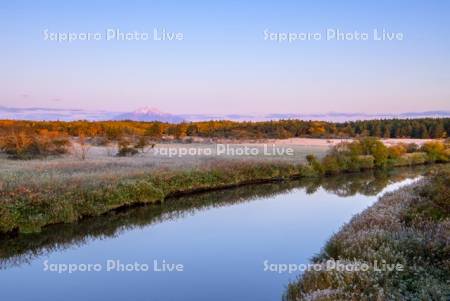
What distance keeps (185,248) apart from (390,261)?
678cm

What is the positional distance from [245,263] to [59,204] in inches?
311

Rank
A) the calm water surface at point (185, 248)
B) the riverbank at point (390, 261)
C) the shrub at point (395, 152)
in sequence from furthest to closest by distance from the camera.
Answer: the shrub at point (395, 152) → the calm water surface at point (185, 248) → the riverbank at point (390, 261)

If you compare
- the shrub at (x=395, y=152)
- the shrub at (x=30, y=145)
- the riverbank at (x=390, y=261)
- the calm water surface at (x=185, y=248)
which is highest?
the shrub at (x=30, y=145)

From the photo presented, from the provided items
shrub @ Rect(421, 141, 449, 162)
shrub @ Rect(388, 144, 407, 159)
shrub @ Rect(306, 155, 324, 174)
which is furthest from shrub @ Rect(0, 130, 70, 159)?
shrub @ Rect(421, 141, 449, 162)

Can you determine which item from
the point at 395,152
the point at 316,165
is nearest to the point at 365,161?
the point at 395,152

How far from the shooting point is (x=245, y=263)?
457 inches

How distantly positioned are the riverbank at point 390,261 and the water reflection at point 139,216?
772cm

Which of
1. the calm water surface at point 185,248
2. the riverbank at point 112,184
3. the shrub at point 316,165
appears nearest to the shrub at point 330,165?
the riverbank at point 112,184

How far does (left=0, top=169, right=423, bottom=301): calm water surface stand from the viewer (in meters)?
9.65

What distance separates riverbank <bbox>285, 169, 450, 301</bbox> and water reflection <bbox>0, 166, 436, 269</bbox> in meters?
7.72

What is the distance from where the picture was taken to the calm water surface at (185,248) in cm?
965

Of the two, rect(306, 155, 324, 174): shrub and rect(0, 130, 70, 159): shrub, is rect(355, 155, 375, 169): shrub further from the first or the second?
rect(0, 130, 70, 159): shrub

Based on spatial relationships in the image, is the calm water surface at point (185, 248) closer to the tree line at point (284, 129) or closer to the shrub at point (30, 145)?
the shrub at point (30, 145)

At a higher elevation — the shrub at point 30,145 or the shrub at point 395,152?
the shrub at point 30,145
